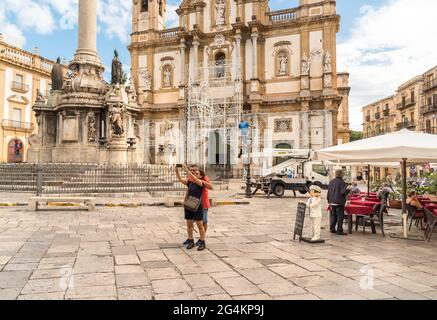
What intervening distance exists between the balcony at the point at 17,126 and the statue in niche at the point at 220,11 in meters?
22.7

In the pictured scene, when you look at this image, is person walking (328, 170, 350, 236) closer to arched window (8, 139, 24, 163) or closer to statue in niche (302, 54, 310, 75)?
statue in niche (302, 54, 310, 75)

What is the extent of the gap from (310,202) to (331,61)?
26.7 meters

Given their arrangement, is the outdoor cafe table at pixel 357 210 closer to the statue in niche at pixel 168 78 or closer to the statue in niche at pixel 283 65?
the statue in niche at pixel 283 65

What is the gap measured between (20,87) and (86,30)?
914 inches

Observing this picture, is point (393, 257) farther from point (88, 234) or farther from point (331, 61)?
point (331, 61)

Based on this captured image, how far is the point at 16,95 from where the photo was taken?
125ft

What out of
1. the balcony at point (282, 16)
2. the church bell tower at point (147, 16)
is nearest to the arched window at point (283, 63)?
the balcony at point (282, 16)

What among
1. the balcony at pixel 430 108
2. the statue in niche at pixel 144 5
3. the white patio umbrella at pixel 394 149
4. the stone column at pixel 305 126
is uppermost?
the statue in niche at pixel 144 5

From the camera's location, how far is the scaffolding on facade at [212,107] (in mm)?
32969

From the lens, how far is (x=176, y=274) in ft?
15.1

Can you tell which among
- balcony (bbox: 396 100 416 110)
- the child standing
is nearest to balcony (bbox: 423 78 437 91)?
balcony (bbox: 396 100 416 110)

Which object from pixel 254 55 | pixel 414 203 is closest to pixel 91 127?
pixel 414 203

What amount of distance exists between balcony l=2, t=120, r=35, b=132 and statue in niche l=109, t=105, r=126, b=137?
24.6 m
